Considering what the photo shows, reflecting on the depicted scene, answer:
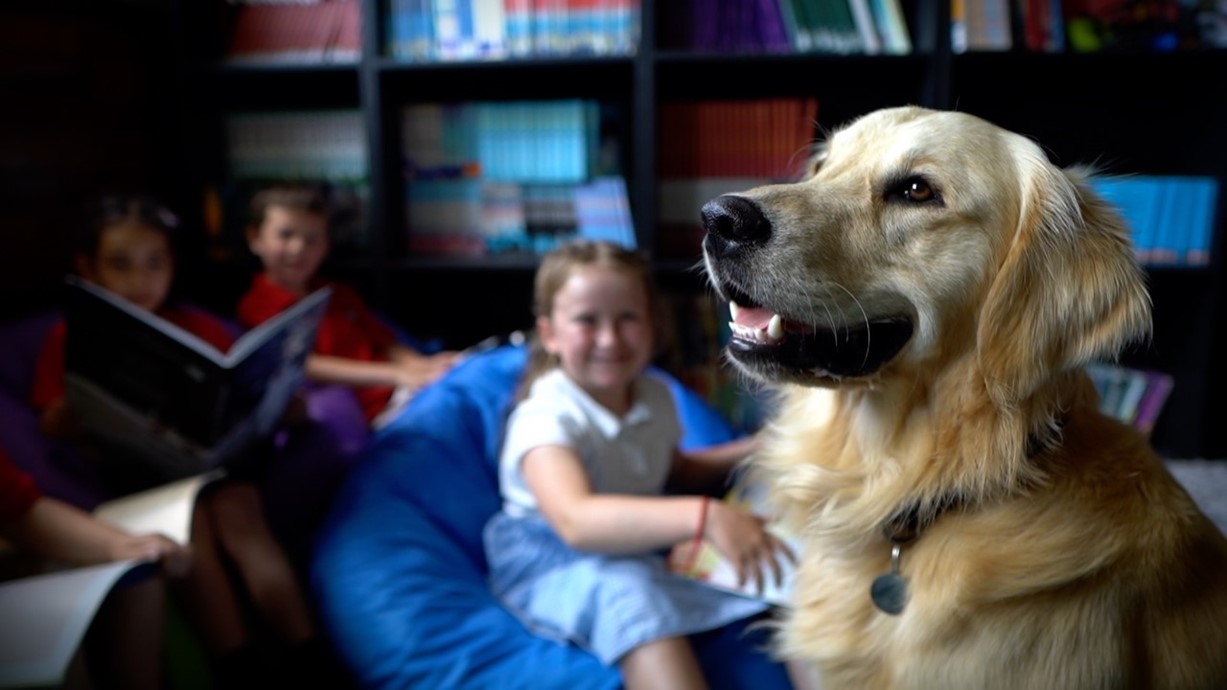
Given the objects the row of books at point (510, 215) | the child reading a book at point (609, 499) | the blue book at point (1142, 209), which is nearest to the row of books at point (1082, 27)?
the blue book at point (1142, 209)

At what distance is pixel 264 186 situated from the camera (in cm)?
245

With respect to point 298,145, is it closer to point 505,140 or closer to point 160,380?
point 505,140

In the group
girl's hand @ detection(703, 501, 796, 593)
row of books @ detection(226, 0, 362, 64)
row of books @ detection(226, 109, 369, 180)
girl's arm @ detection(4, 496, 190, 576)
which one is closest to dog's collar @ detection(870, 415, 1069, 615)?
girl's hand @ detection(703, 501, 796, 593)

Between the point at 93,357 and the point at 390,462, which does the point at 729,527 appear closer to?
the point at 390,462

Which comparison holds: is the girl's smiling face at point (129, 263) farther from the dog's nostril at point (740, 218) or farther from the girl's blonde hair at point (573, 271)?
the dog's nostril at point (740, 218)

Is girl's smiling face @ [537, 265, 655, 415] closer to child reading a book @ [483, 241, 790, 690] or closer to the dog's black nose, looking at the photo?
child reading a book @ [483, 241, 790, 690]

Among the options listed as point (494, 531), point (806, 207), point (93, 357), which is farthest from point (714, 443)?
point (93, 357)

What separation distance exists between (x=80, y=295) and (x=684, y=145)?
1603 millimetres

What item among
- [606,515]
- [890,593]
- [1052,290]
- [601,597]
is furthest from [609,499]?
[1052,290]

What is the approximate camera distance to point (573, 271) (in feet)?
4.70

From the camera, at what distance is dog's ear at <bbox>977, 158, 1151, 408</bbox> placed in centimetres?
82

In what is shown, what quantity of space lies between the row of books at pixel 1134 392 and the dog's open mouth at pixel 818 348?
194 cm

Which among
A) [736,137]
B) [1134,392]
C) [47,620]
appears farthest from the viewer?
[1134,392]

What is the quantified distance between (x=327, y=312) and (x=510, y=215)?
2.01 ft
